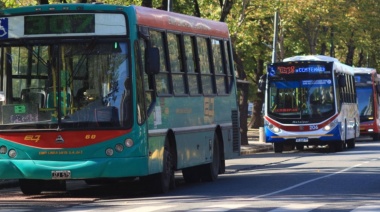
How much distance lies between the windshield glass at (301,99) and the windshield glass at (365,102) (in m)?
16.7

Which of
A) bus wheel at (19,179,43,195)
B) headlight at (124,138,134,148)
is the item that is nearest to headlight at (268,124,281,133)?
bus wheel at (19,179,43,195)

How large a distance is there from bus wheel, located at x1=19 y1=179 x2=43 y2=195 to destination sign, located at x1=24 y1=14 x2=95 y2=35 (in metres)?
2.85

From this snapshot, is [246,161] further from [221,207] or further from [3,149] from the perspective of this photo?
[221,207]

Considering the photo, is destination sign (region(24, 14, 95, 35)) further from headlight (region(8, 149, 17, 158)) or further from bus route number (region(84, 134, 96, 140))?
headlight (region(8, 149, 17, 158))

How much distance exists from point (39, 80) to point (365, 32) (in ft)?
162

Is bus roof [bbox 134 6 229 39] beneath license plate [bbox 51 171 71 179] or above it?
above

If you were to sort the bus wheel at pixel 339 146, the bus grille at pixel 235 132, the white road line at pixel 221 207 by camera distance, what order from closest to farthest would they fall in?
the white road line at pixel 221 207
the bus grille at pixel 235 132
the bus wheel at pixel 339 146

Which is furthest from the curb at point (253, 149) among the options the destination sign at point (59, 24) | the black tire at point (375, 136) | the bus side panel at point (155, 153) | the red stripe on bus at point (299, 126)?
the destination sign at point (59, 24)

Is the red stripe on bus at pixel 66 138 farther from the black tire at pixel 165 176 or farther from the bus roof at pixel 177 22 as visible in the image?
the bus roof at pixel 177 22

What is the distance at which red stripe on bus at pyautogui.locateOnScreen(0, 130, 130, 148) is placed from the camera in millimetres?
17828

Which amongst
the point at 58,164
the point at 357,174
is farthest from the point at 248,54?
the point at 58,164

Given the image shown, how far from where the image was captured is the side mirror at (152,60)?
1831 centimetres

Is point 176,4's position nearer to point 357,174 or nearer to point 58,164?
point 357,174

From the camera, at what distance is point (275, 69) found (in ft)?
127
